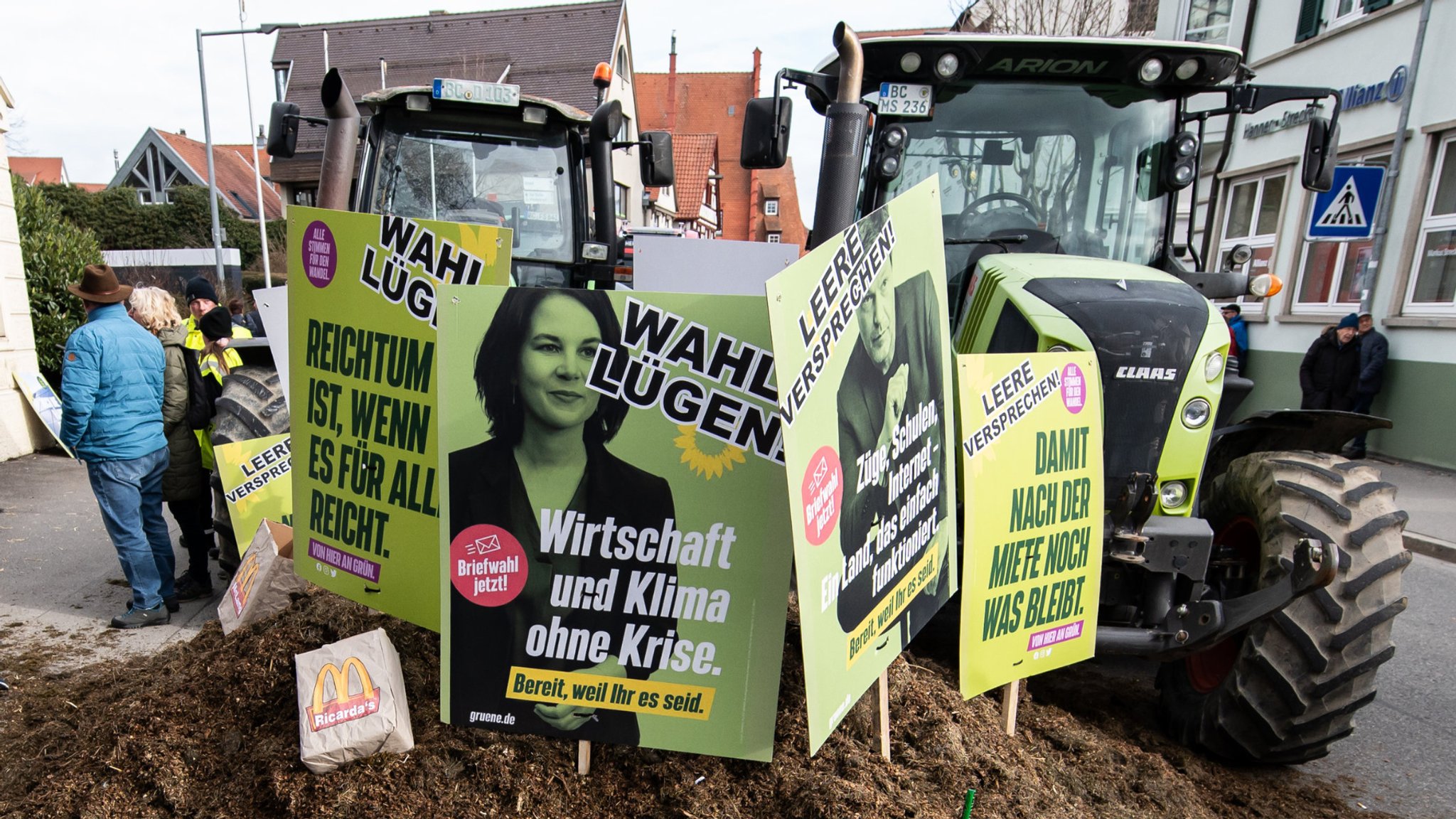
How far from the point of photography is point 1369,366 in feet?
32.6

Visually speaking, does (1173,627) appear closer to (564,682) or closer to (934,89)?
(564,682)

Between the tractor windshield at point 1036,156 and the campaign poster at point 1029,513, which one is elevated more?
the tractor windshield at point 1036,156

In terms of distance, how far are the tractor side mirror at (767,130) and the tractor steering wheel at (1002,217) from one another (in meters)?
1.01

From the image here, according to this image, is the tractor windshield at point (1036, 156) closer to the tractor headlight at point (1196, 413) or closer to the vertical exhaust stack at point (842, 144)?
the tractor headlight at point (1196, 413)

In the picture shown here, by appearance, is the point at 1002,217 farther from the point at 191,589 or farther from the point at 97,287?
the point at 191,589

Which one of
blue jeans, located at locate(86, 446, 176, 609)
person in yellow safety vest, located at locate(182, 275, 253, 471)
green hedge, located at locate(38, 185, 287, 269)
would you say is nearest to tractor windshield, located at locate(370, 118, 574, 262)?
person in yellow safety vest, located at locate(182, 275, 253, 471)

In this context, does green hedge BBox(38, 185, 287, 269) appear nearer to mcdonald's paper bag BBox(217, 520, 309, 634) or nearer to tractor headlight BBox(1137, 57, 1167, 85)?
mcdonald's paper bag BBox(217, 520, 309, 634)

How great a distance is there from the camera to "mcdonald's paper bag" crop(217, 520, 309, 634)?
365 cm

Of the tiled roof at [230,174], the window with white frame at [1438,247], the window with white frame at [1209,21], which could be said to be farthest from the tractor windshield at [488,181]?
the tiled roof at [230,174]

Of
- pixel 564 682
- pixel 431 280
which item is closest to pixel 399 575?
pixel 564 682

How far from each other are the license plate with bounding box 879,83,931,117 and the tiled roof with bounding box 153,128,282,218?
1679 inches

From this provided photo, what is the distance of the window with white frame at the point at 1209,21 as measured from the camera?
1528 cm

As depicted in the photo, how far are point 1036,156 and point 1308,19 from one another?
40.5ft

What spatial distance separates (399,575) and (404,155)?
4150 mm
